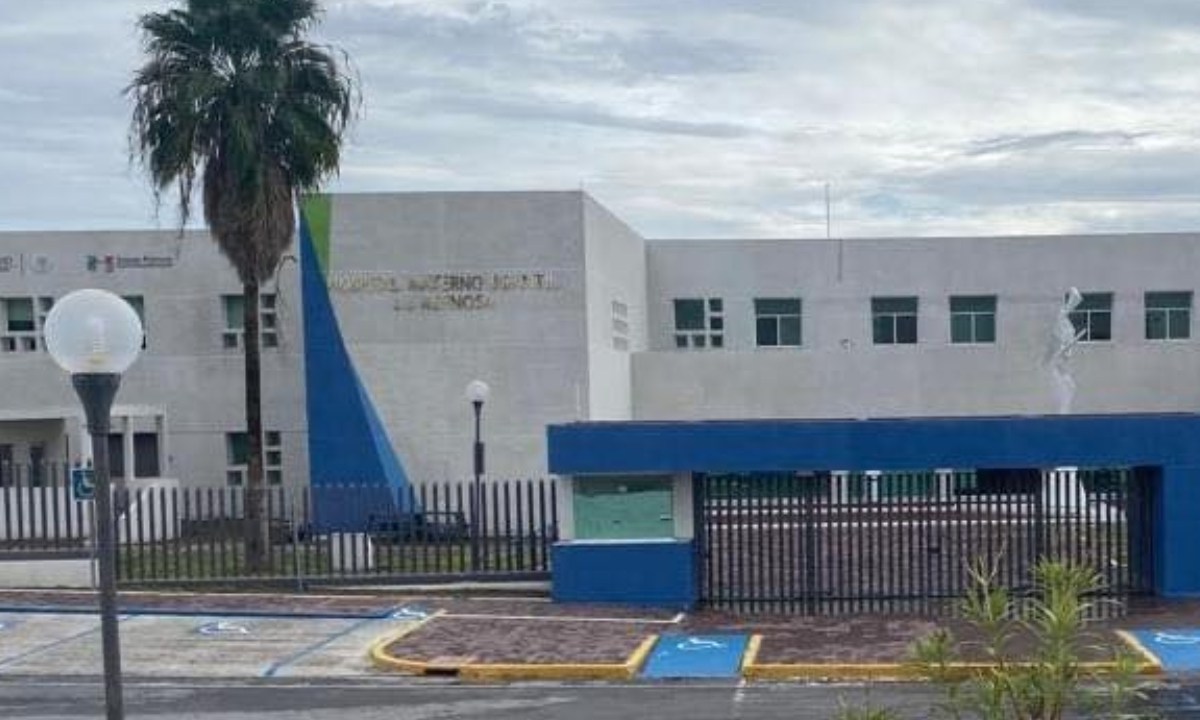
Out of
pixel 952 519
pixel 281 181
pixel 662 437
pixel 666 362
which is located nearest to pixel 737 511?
pixel 662 437

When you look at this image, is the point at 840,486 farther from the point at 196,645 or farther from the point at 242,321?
the point at 242,321

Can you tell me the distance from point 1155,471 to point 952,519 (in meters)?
2.82

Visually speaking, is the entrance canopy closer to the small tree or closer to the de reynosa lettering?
the small tree

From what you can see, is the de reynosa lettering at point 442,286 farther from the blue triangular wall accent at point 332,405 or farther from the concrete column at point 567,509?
the concrete column at point 567,509

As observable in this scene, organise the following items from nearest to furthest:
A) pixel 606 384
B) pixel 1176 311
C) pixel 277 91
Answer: pixel 277 91, pixel 606 384, pixel 1176 311

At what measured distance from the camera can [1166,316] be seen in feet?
162

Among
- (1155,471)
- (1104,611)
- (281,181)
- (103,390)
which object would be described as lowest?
(1104,611)

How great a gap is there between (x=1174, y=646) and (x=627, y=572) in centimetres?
725

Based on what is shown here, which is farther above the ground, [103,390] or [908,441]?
[103,390]

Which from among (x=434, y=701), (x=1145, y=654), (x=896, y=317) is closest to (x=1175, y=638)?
(x=1145, y=654)

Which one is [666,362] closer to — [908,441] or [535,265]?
[535,265]

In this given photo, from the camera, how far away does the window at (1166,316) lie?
49188mm

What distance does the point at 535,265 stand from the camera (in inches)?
1515

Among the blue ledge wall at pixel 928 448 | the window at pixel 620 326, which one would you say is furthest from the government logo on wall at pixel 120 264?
the blue ledge wall at pixel 928 448
